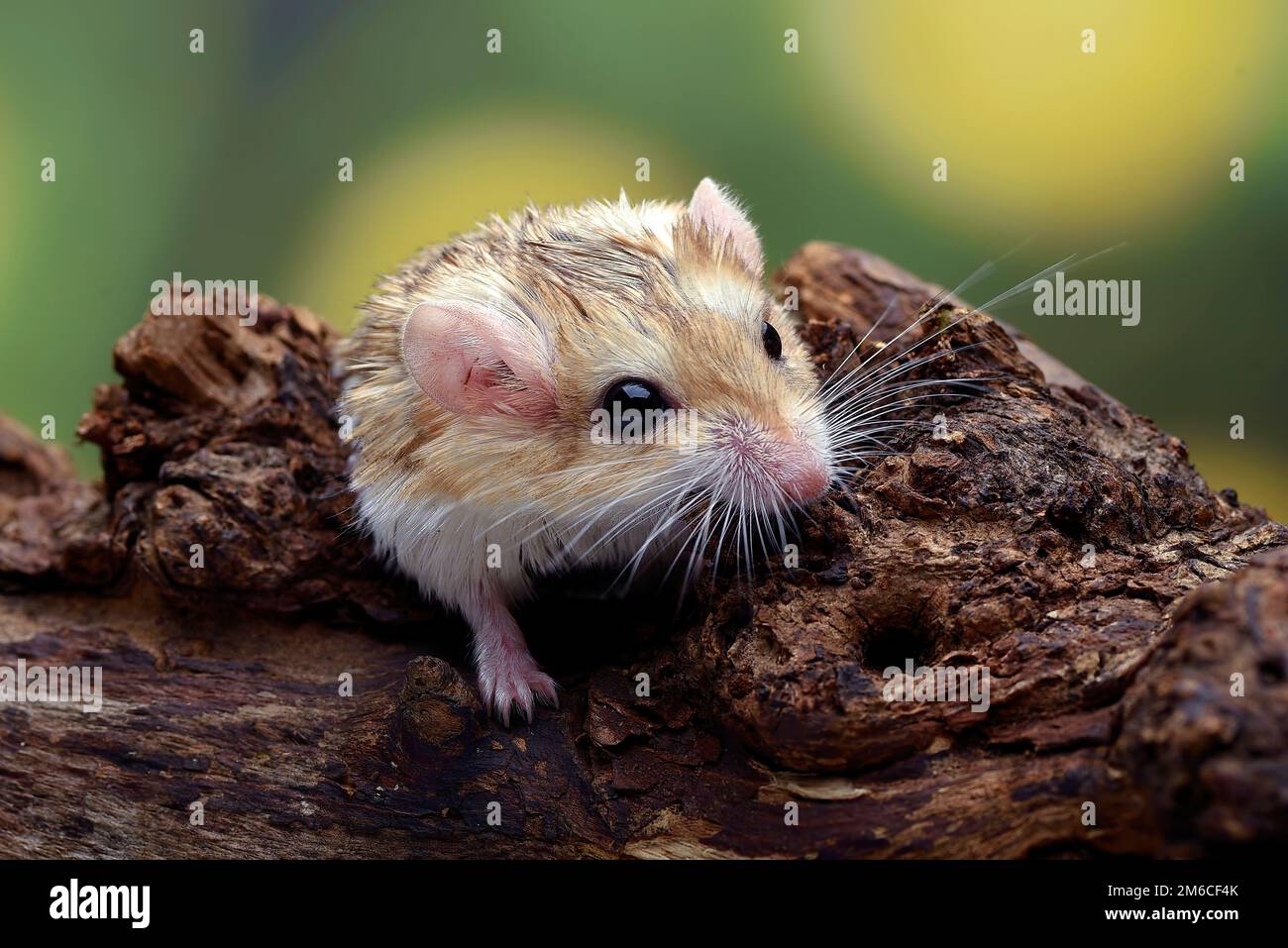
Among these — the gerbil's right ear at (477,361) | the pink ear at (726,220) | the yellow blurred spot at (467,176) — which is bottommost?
the gerbil's right ear at (477,361)

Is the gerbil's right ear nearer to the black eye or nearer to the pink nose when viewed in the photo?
the black eye

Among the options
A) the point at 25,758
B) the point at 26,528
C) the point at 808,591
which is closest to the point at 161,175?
the point at 26,528

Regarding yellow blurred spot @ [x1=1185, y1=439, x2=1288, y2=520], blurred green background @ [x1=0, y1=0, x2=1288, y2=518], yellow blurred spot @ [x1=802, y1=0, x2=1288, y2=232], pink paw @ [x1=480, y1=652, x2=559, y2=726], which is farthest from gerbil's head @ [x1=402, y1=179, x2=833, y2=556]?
yellow blurred spot @ [x1=1185, y1=439, x2=1288, y2=520]

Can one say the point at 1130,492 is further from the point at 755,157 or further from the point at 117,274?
the point at 117,274

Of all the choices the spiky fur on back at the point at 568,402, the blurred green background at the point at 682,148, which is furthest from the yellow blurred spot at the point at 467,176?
the spiky fur on back at the point at 568,402

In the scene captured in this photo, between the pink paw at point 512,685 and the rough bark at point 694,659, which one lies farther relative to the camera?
the pink paw at point 512,685

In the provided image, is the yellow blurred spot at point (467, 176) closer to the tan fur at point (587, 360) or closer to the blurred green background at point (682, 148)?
the blurred green background at point (682, 148)
